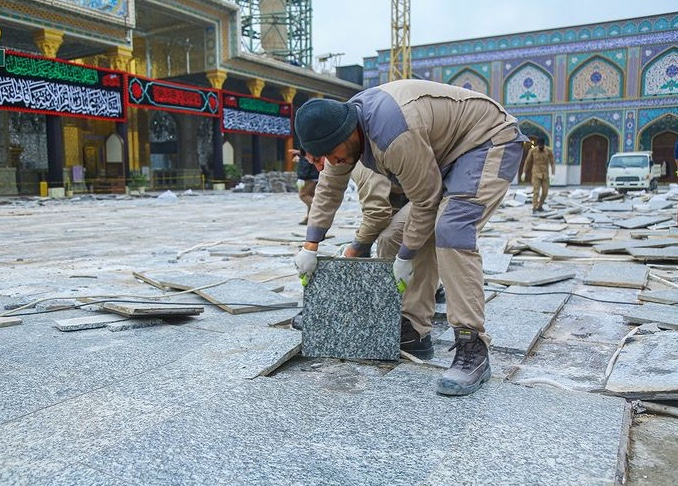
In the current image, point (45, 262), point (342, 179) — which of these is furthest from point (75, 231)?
point (342, 179)

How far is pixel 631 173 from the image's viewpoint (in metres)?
17.1

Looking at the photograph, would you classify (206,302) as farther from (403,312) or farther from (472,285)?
(472,285)

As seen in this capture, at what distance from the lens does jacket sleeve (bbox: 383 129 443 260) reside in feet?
6.10

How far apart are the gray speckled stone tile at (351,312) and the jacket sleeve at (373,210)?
69 cm

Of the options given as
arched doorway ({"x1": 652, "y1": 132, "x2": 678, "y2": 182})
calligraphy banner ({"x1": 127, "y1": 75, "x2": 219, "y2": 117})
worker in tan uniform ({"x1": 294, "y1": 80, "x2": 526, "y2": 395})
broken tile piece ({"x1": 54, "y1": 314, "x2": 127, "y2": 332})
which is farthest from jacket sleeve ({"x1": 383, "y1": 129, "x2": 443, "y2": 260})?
arched doorway ({"x1": 652, "y1": 132, "x2": 678, "y2": 182})

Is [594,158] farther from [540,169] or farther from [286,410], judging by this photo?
[286,410]

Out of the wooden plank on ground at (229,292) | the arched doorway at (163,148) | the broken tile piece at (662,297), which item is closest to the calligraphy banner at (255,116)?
the arched doorway at (163,148)

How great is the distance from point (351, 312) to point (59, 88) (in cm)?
1569

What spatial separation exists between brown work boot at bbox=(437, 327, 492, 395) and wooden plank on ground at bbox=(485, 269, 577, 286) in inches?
72.4

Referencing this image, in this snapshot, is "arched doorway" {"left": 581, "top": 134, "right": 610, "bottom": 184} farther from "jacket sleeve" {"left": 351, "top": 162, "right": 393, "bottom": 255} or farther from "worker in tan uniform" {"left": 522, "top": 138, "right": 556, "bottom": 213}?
"jacket sleeve" {"left": 351, "top": 162, "right": 393, "bottom": 255}

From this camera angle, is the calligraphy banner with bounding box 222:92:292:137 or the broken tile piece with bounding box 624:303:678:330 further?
the calligraphy banner with bounding box 222:92:292:137

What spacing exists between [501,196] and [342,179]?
60 centimetres

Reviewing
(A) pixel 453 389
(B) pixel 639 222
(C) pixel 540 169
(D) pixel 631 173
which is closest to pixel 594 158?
(D) pixel 631 173

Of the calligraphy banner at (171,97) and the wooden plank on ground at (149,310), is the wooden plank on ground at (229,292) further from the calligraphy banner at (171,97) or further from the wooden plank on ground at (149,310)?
the calligraphy banner at (171,97)
